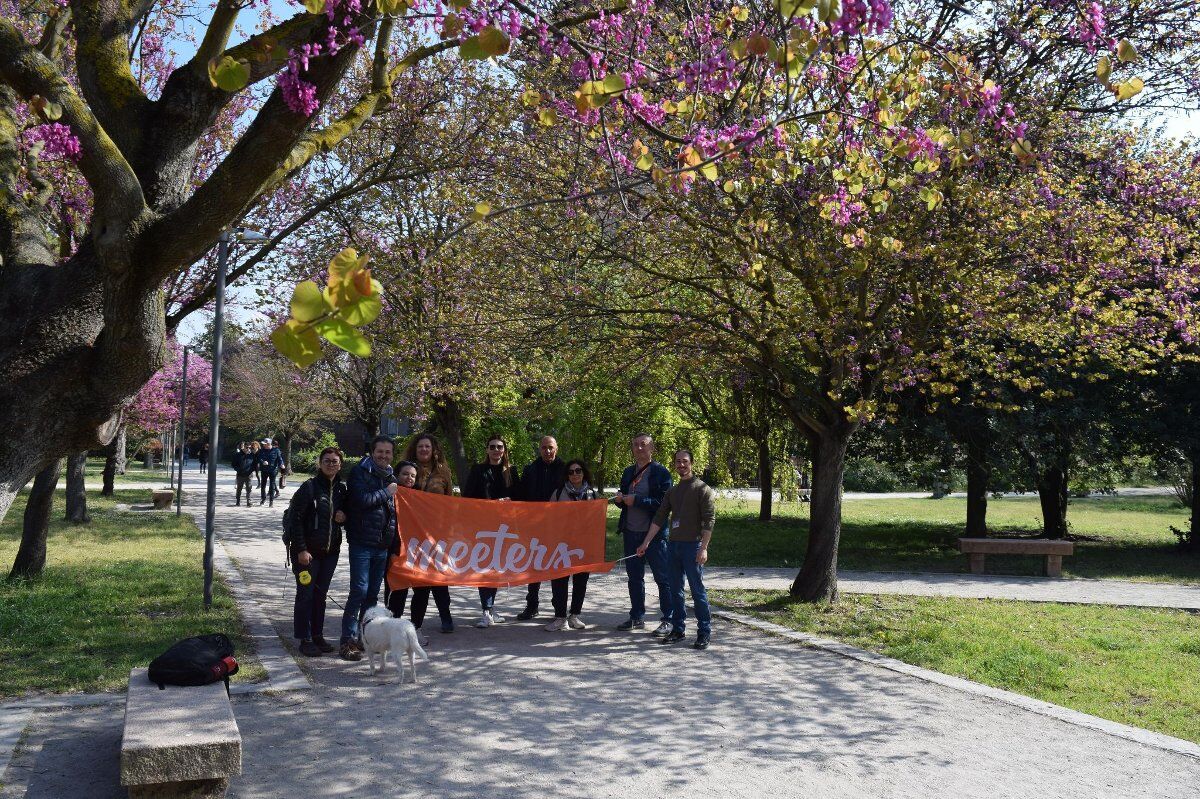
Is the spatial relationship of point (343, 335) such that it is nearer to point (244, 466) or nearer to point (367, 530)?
point (367, 530)

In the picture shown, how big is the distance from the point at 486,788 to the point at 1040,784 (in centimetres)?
328

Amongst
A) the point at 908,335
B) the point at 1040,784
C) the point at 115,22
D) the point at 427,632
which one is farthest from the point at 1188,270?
the point at 115,22

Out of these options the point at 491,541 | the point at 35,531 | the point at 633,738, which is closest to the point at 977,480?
the point at 491,541

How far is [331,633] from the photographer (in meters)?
10.2

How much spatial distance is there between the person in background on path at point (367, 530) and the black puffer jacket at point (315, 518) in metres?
0.16

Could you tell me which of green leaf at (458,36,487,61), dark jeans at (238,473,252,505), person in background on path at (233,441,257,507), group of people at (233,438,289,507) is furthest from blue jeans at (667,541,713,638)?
person in background on path at (233,441,257,507)

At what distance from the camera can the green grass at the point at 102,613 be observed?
8102 mm

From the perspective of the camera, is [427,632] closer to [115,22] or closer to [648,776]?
[648,776]

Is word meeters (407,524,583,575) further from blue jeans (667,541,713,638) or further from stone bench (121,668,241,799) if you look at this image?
stone bench (121,668,241,799)

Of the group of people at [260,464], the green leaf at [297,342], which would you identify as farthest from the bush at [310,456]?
the green leaf at [297,342]

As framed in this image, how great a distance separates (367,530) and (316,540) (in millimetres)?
455

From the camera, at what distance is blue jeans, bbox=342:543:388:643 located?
9062mm

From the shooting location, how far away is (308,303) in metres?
2.39

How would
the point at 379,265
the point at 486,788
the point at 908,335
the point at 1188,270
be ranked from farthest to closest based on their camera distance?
the point at 379,265 → the point at 1188,270 → the point at 908,335 → the point at 486,788
